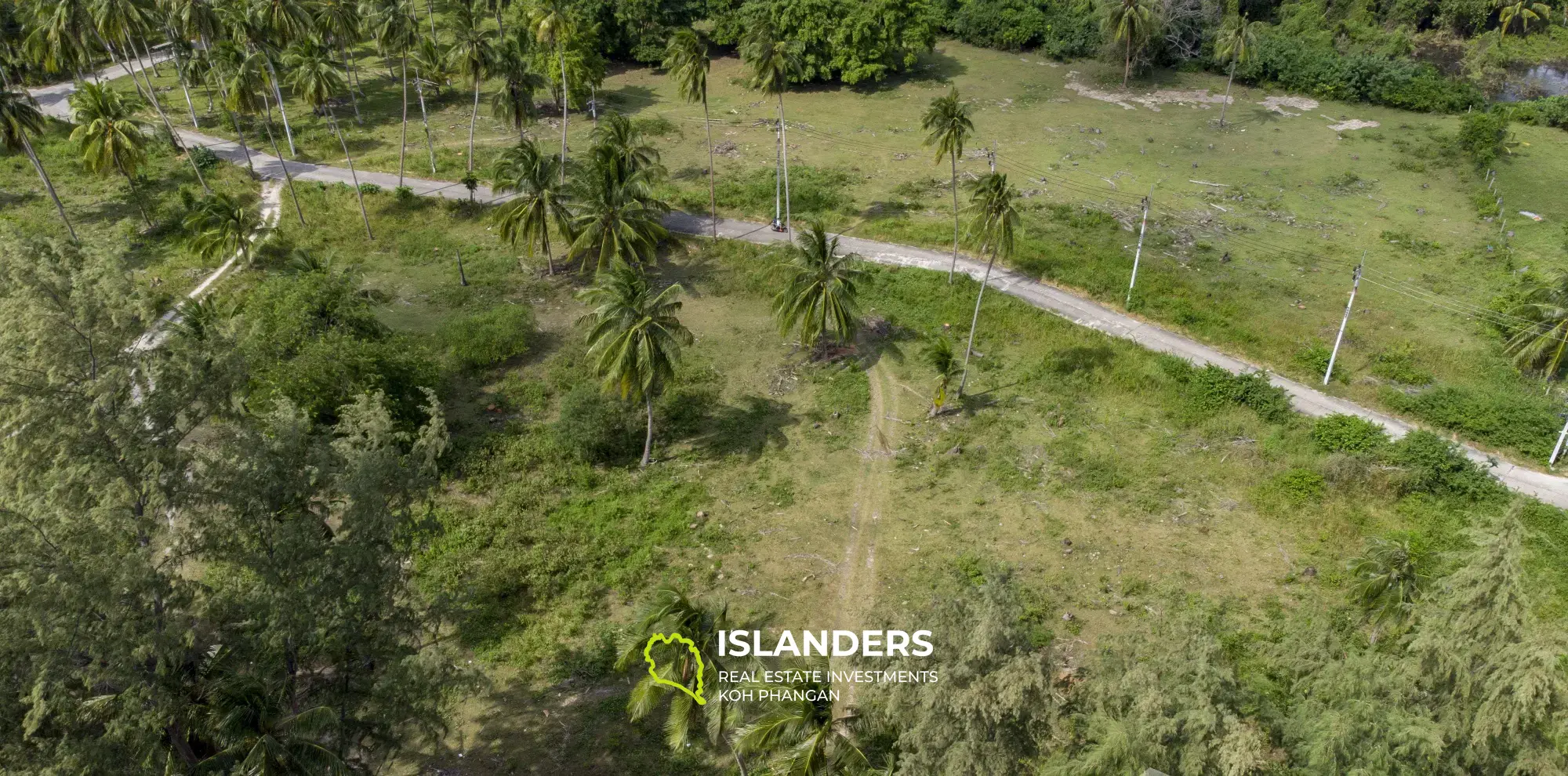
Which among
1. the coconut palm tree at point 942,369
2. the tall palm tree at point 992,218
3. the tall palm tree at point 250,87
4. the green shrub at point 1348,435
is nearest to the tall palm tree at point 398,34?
the tall palm tree at point 250,87

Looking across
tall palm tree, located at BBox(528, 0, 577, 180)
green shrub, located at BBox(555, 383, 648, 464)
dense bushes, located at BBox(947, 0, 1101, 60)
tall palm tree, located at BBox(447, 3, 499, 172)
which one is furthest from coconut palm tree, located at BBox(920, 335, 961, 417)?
dense bushes, located at BBox(947, 0, 1101, 60)

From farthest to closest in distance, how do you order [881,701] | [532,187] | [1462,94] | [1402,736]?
[1462,94], [532,187], [881,701], [1402,736]

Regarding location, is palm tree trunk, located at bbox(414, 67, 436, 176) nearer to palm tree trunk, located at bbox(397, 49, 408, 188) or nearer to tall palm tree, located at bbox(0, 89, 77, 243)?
palm tree trunk, located at bbox(397, 49, 408, 188)

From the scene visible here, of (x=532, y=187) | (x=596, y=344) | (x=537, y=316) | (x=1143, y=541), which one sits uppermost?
(x=532, y=187)

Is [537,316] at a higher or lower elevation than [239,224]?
lower

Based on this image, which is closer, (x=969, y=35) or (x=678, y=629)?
(x=678, y=629)

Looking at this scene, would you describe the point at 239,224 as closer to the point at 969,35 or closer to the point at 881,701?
the point at 881,701

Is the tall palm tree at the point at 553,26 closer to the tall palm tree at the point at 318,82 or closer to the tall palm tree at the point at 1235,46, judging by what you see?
the tall palm tree at the point at 318,82

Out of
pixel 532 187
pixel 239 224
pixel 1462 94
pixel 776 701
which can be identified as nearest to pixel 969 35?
pixel 1462 94

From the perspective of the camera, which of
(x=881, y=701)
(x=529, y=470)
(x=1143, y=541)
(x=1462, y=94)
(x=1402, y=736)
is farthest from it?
(x=1462, y=94)
